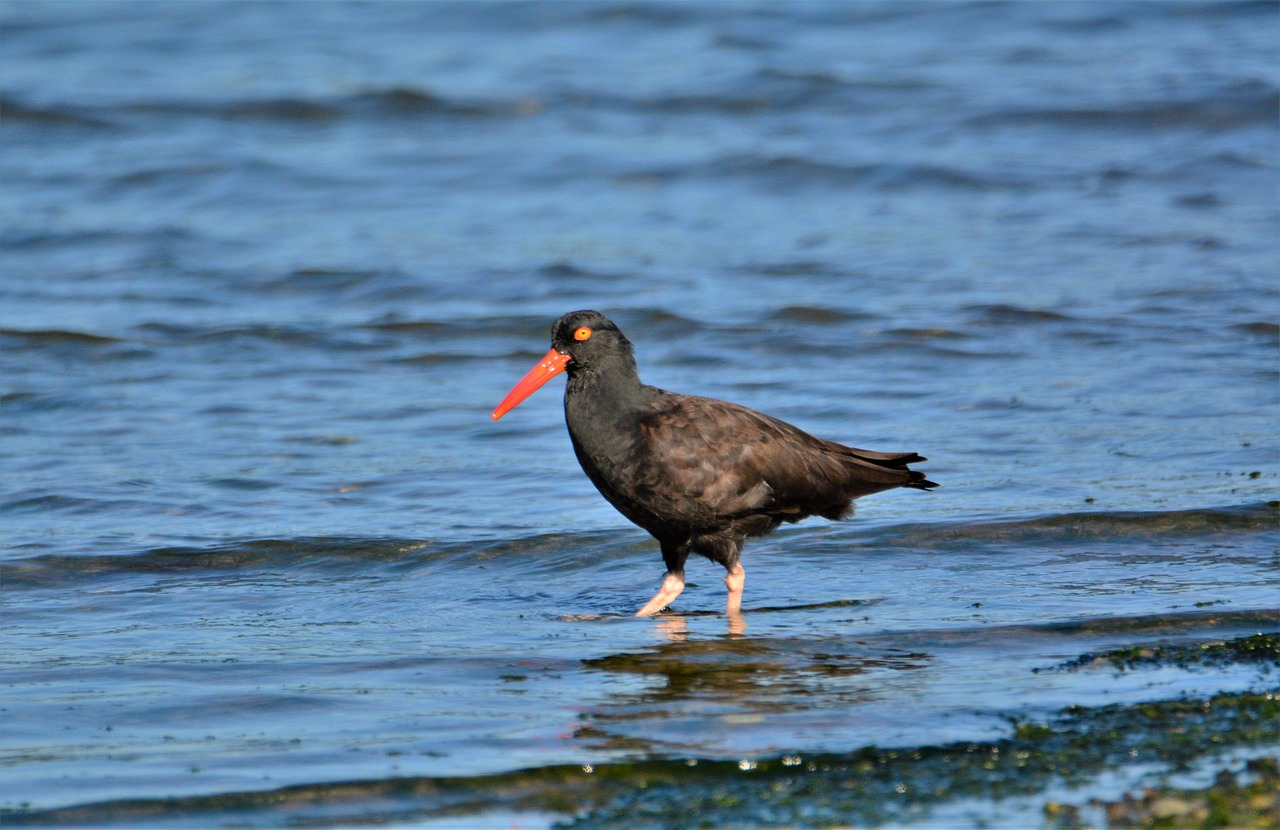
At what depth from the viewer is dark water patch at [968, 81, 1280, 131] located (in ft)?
47.9

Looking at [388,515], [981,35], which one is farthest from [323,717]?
[981,35]

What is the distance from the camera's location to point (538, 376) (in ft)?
19.1

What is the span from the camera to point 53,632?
5309 millimetres

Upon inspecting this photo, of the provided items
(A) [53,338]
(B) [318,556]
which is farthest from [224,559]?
(A) [53,338]

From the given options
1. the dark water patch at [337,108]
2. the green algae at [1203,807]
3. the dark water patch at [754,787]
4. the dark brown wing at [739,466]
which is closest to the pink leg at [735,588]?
the dark brown wing at [739,466]

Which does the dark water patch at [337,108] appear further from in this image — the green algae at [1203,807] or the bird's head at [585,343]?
the green algae at [1203,807]

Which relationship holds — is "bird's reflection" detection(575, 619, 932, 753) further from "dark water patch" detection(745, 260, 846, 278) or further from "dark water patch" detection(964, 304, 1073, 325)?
"dark water patch" detection(745, 260, 846, 278)

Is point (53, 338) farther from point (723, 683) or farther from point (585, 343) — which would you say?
point (723, 683)

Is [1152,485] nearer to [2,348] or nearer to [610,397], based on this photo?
[610,397]

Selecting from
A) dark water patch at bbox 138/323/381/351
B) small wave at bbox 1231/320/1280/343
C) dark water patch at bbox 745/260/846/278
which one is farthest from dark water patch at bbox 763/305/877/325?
dark water patch at bbox 138/323/381/351

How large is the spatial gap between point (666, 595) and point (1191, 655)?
1974 mm

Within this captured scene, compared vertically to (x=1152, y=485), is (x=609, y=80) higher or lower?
higher

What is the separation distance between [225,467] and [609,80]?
10.9 metres

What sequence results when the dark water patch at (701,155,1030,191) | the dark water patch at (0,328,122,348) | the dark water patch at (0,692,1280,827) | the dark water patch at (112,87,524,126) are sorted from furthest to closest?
the dark water patch at (112,87,524,126)
the dark water patch at (701,155,1030,191)
the dark water patch at (0,328,122,348)
the dark water patch at (0,692,1280,827)
